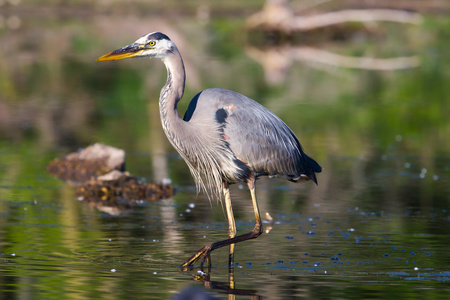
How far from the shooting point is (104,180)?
1158 centimetres

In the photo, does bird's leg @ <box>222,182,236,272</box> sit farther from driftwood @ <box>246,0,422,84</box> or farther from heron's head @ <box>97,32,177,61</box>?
driftwood @ <box>246,0,422,84</box>

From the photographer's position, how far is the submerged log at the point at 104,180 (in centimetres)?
1130

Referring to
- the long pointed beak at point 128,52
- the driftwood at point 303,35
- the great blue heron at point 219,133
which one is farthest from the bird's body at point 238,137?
the driftwood at point 303,35

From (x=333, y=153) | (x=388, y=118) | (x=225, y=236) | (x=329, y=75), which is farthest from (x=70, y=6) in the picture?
(x=225, y=236)

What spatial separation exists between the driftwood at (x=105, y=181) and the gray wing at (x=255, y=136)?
2389 mm

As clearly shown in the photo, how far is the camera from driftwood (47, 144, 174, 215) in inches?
444

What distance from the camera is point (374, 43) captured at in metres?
37.2

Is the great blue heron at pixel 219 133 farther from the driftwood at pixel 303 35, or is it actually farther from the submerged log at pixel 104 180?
the driftwood at pixel 303 35

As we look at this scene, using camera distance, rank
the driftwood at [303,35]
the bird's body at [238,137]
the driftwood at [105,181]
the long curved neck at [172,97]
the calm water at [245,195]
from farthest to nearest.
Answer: the driftwood at [303,35]
the driftwood at [105,181]
the bird's body at [238,137]
the long curved neck at [172,97]
the calm water at [245,195]

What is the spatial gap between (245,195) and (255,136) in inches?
125

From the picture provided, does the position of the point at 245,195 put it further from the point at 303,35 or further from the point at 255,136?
the point at 303,35

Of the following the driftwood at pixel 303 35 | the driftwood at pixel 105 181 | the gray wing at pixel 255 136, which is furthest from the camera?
the driftwood at pixel 303 35

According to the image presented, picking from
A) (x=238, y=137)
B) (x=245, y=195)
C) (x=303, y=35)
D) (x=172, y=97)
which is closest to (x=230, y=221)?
(x=238, y=137)

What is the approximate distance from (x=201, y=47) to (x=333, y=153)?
66.5ft
